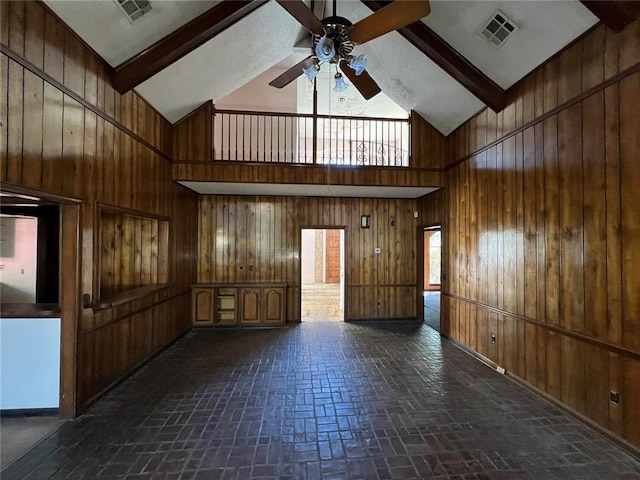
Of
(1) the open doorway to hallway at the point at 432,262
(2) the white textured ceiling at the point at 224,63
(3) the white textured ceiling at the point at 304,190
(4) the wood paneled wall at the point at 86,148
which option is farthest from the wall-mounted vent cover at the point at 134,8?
(1) the open doorway to hallway at the point at 432,262

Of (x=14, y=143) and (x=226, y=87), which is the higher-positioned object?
(x=226, y=87)

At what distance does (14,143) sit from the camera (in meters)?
2.07

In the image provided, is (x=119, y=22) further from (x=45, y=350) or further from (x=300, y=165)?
(x=45, y=350)

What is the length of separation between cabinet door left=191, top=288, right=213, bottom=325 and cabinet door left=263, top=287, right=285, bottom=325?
1.04 meters

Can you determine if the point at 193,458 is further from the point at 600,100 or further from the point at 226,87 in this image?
the point at 226,87

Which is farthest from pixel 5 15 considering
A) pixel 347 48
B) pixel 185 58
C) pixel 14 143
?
pixel 347 48

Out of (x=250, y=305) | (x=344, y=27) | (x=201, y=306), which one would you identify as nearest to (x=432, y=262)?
(x=250, y=305)

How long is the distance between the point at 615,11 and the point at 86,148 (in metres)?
4.54

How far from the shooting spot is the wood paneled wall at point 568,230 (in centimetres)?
232

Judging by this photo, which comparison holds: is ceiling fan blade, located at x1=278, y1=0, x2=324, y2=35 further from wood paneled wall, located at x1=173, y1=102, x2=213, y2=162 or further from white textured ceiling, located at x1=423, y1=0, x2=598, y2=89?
wood paneled wall, located at x1=173, y1=102, x2=213, y2=162

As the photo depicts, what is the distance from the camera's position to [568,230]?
283cm

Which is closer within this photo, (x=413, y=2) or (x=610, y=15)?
(x=413, y=2)

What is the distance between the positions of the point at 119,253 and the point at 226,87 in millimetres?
2947

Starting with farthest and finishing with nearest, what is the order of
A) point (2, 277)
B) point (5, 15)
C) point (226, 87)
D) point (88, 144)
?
point (226, 87), point (2, 277), point (88, 144), point (5, 15)
